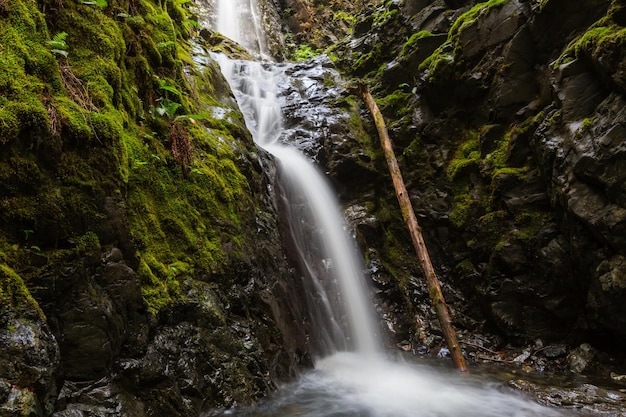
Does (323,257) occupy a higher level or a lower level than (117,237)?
lower

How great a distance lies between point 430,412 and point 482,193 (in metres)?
4.48

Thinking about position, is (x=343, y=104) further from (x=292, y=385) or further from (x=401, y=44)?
(x=292, y=385)

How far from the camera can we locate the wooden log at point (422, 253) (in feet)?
19.6

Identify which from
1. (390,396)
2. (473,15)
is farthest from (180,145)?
(473,15)

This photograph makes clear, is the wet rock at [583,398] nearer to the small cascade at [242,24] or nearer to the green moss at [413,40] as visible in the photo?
the green moss at [413,40]

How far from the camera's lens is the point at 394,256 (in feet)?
27.1

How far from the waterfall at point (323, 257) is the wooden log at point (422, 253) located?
1278 millimetres

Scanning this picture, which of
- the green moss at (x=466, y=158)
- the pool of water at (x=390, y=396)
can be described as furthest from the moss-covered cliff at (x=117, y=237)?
the green moss at (x=466, y=158)

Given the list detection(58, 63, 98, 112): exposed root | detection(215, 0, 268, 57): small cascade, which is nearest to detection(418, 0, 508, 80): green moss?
detection(58, 63, 98, 112): exposed root

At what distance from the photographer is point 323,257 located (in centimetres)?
A: 749

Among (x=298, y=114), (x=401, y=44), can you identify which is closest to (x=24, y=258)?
(x=298, y=114)

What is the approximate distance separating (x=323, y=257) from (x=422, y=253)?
1.87 metres

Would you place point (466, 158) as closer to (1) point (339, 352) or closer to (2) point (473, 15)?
(2) point (473, 15)

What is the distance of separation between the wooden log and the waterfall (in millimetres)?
1278
